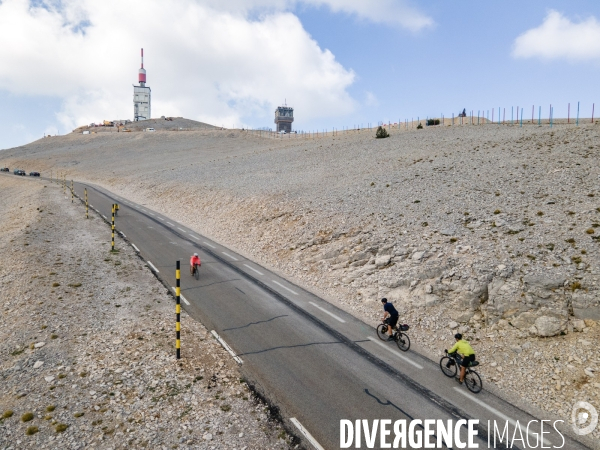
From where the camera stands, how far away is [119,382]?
10.0m

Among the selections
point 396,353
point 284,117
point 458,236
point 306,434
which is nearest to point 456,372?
point 396,353

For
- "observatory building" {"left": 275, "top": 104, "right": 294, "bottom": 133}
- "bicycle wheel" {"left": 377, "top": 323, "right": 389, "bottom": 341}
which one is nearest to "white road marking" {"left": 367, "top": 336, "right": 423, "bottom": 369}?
"bicycle wheel" {"left": 377, "top": 323, "right": 389, "bottom": 341}

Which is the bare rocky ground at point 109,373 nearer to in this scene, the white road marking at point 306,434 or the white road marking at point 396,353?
the white road marking at point 306,434

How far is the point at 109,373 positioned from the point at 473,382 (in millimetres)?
11005

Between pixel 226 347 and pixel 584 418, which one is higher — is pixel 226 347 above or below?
above

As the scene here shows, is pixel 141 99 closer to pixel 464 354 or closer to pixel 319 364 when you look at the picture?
pixel 319 364

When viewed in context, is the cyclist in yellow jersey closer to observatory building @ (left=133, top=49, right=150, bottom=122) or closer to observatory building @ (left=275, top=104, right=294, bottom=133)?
observatory building @ (left=275, top=104, right=294, bottom=133)

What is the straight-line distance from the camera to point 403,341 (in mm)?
13156

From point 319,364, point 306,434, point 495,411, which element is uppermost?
point 319,364

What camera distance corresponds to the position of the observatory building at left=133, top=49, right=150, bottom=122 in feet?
589

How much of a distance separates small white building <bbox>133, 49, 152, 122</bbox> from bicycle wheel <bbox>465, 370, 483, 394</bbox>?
7869 inches

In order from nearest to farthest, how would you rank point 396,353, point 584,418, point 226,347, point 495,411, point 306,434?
point 306,434, point 584,418, point 495,411, point 226,347, point 396,353

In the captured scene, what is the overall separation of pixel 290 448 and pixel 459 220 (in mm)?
16168

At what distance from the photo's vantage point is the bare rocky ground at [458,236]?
12.4m
